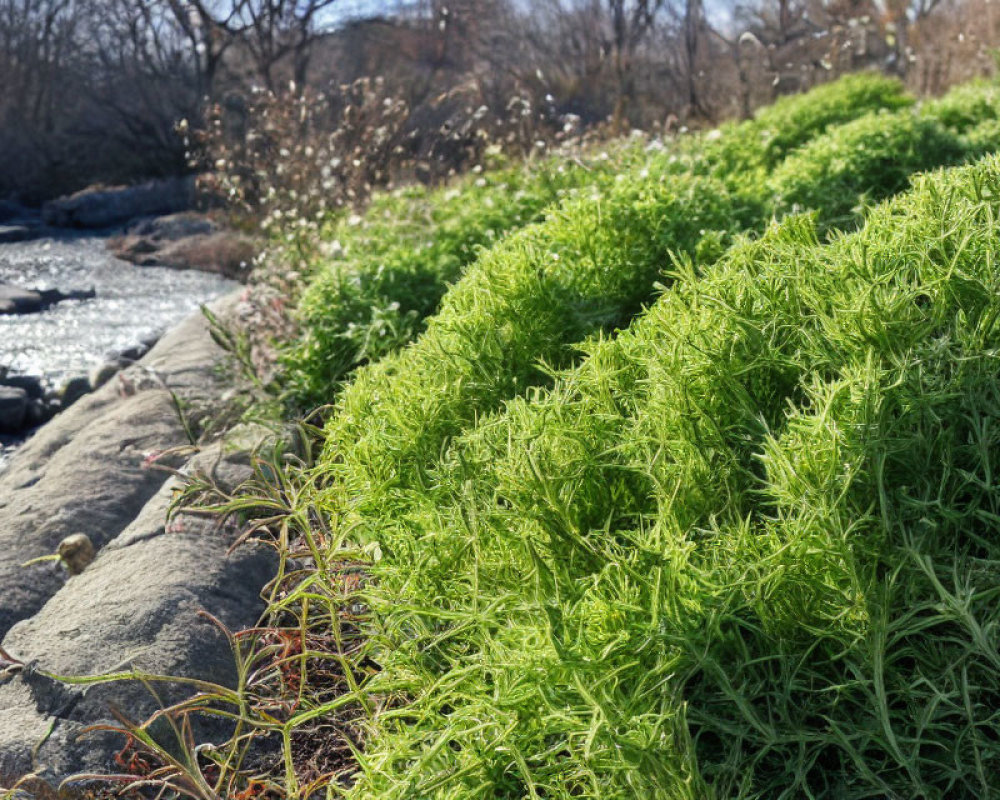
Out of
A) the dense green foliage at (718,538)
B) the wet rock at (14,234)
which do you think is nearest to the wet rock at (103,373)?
the dense green foliage at (718,538)

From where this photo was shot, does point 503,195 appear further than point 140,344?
No

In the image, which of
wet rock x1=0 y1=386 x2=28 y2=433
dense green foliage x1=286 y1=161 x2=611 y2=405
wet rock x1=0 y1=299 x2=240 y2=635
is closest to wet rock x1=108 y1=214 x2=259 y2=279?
wet rock x1=0 y1=386 x2=28 y2=433

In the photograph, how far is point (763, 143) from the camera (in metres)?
7.50

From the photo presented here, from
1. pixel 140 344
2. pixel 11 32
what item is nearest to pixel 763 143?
pixel 140 344

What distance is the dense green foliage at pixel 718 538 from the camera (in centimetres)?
143

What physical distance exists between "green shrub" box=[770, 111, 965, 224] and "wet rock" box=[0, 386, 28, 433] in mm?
5091

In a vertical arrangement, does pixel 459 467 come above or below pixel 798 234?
below

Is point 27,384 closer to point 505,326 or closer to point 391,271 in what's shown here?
point 391,271

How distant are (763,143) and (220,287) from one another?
6770 millimetres

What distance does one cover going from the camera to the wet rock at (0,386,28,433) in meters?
6.21

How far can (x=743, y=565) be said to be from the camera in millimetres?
1539

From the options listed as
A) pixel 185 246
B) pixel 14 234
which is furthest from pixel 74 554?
pixel 14 234

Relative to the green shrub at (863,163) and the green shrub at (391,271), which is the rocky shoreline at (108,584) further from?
the green shrub at (863,163)

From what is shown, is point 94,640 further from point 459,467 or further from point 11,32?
point 11,32
